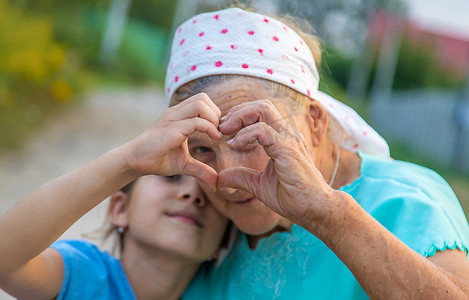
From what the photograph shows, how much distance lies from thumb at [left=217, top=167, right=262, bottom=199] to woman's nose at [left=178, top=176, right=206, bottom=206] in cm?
45

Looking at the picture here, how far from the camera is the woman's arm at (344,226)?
142 centimetres

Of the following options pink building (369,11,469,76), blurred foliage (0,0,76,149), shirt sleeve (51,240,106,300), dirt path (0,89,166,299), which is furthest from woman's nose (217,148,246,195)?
pink building (369,11,469,76)

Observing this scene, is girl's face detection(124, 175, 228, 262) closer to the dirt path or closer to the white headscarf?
the white headscarf

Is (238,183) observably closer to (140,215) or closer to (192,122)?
(192,122)

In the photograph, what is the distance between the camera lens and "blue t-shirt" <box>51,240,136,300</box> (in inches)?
84.3

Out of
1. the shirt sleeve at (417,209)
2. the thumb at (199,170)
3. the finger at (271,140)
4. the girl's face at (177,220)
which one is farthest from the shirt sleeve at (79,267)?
the shirt sleeve at (417,209)

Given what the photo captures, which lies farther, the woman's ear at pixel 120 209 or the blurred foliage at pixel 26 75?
the blurred foliage at pixel 26 75

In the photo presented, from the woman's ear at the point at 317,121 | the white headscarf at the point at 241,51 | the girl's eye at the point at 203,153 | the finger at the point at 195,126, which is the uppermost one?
the white headscarf at the point at 241,51

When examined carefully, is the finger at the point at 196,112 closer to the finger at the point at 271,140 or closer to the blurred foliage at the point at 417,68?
the finger at the point at 271,140

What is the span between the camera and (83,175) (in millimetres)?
1728

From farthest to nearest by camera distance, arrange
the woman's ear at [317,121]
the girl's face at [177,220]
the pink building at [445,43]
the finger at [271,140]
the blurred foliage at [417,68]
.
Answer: the pink building at [445,43], the blurred foliage at [417,68], the girl's face at [177,220], the woman's ear at [317,121], the finger at [271,140]

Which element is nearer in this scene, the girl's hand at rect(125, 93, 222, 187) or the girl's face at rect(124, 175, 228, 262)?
the girl's hand at rect(125, 93, 222, 187)

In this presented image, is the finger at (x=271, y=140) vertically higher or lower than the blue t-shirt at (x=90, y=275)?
higher

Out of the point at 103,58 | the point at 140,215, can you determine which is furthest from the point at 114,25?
the point at 140,215
